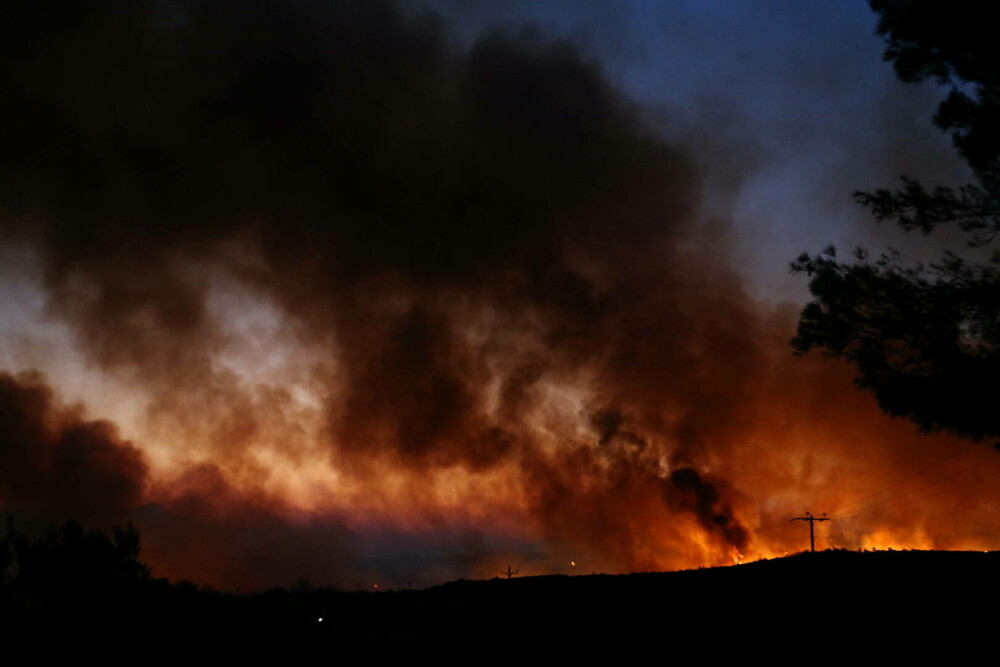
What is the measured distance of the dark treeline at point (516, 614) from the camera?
9461 mm

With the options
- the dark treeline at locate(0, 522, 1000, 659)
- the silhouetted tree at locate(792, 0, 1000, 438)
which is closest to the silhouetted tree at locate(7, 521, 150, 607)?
the dark treeline at locate(0, 522, 1000, 659)

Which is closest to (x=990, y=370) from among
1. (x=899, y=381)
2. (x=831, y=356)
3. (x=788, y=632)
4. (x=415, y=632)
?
(x=899, y=381)

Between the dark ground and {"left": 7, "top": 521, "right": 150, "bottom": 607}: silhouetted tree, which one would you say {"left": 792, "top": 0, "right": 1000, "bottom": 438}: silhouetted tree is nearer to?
the dark ground

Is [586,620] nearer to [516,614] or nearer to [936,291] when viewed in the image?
[516,614]

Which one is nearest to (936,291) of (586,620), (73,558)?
(586,620)

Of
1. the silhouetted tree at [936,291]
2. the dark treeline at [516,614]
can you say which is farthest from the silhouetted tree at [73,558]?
the silhouetted tree at [936,291]

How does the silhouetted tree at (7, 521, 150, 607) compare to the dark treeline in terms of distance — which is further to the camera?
the silhouetted tree at (7, 521, 150, 607)

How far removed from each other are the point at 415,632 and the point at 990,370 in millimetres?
10356

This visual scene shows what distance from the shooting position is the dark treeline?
9461 mm

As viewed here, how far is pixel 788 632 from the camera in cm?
1046

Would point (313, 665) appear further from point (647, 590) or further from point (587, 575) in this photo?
point (587, 575)

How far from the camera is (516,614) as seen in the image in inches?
496

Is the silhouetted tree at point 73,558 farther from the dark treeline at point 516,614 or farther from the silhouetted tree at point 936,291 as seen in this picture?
the silhouetted tree at point 936,291

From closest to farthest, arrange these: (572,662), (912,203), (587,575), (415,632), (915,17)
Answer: (572,662), (415,632), (915,17), (912,203), (587,575)
